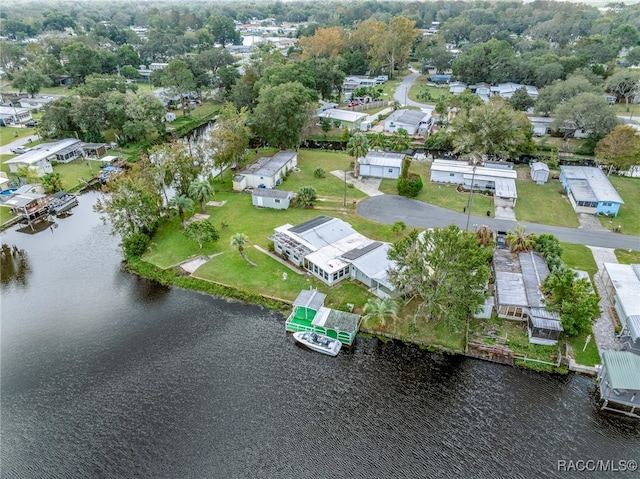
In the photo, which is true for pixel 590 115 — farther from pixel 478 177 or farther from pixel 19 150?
pixel 19 150

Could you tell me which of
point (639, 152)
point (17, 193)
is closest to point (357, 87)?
point (639, 152)

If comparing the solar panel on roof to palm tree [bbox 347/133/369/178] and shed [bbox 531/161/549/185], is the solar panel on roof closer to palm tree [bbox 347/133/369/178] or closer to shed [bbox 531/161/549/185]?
palm tree [bbox 347/133/369/178]

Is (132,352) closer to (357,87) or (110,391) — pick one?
(110,391)

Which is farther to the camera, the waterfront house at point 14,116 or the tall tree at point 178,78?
the tall tree at point 178,78

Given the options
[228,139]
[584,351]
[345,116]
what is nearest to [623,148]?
[584,351]

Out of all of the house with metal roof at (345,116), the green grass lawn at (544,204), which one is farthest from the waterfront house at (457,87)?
the green grass lawn at (544,204)

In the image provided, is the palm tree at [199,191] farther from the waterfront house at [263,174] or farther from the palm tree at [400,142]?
the palm tree at [400,142]
